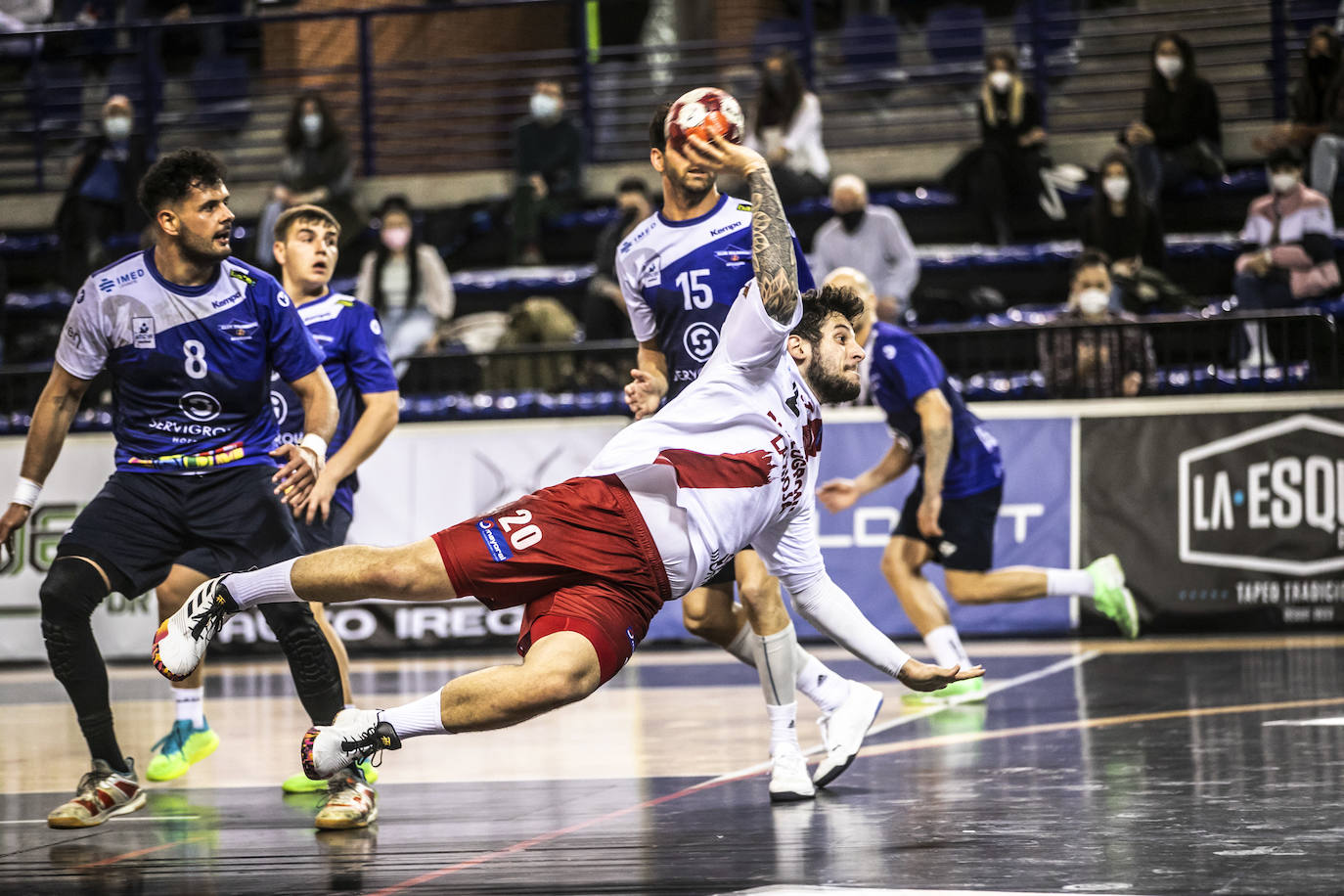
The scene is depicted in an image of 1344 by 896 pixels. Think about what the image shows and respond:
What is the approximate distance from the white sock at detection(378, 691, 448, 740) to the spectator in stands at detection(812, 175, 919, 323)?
31.1 feet

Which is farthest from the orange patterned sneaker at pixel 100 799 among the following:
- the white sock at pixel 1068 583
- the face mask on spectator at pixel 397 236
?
the face mask on spectator at pixel 397 236

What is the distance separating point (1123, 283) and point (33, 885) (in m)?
10.8

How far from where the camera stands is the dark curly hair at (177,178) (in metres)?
6.35

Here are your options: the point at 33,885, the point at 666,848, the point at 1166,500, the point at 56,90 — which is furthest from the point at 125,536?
the point at 56,90

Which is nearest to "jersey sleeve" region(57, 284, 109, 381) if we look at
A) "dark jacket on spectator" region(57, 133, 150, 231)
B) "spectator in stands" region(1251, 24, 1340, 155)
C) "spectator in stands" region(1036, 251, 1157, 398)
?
"spectator in stands" region(1036, 251, 1157, 398)

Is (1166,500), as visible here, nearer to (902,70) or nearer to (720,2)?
(902,70)

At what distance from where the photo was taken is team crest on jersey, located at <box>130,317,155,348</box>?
6.34 metres

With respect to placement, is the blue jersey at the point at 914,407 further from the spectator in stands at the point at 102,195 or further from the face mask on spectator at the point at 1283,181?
the spectator in stands at the point at 102,195

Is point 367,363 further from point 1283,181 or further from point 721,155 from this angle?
point 1283,181

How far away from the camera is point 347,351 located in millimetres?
7383

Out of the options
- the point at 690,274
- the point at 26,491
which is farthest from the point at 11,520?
the point at 690,274

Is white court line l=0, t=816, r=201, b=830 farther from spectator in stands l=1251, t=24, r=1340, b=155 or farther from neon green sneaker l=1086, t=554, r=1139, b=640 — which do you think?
spectator in stands l=1251, t=24, r=1340, b=155

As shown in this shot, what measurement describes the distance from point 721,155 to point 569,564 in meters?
1.34

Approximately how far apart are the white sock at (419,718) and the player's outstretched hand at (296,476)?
4.38 ft
